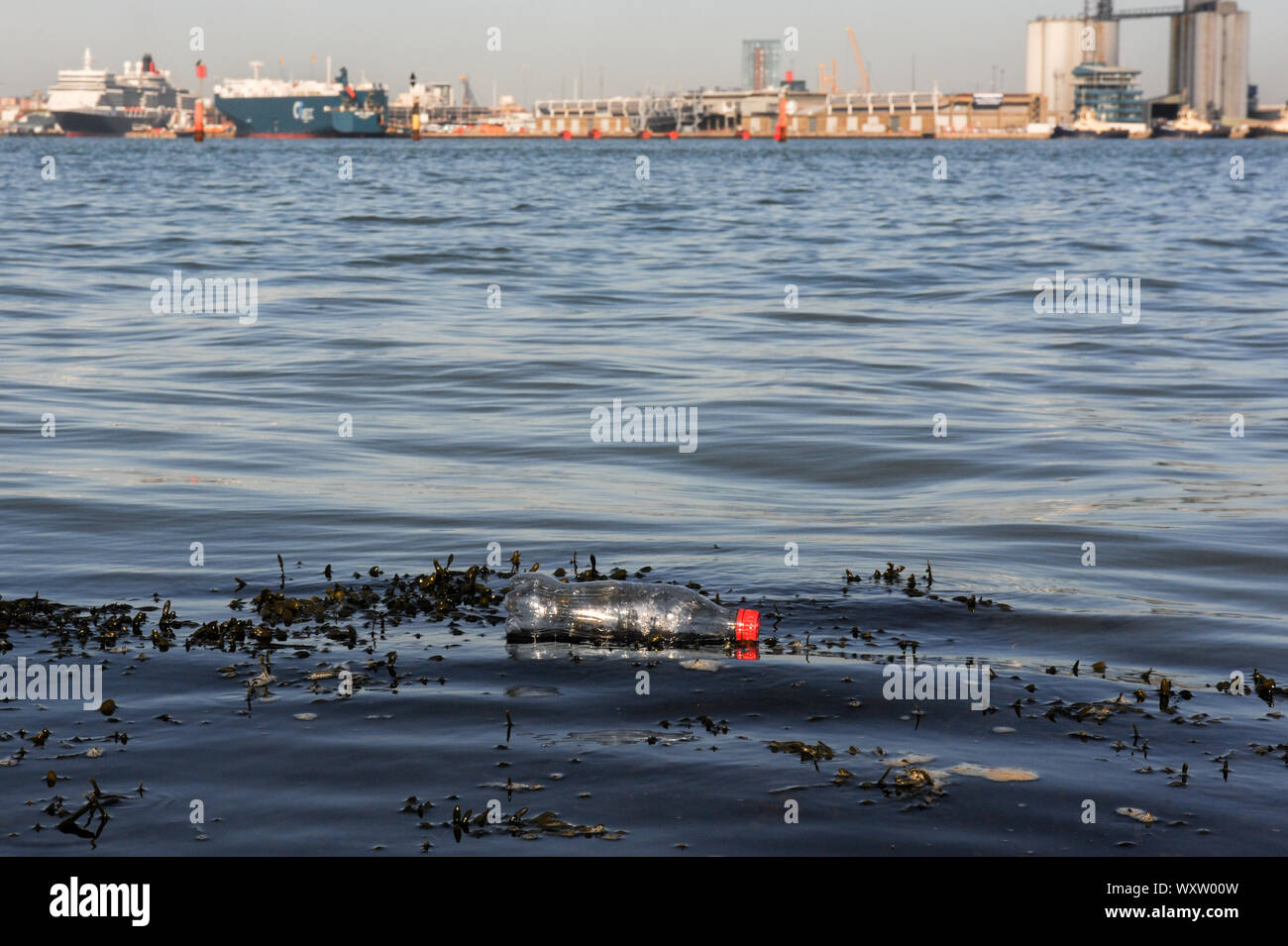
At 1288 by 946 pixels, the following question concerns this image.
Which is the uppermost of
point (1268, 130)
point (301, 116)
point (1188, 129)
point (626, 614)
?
point (1268, 130)

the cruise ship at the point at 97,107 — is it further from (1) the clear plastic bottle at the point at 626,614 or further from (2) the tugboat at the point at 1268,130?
(1) the clear plastic bottle at the point at 626,614

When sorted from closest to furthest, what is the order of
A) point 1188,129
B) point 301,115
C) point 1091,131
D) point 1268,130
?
point 301,115 < point 1091,131 < point 1188,129 < point 1268,130

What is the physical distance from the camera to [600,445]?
12.2 m

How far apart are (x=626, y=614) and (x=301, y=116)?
575ft

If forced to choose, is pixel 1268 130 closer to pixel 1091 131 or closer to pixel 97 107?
pixel 1091 131

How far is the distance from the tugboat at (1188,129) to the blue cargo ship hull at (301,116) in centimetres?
10993

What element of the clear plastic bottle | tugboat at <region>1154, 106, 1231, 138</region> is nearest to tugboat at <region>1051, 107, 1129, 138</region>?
tugboat at <region>1154, 106, 1231, 138</region>

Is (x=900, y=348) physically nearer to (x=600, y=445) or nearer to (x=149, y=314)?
(x=600, y=445)

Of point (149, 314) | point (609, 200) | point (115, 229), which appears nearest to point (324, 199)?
point (609, 200)

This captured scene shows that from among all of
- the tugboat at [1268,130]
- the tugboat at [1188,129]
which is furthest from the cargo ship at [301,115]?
the tugboat at [1268,130]

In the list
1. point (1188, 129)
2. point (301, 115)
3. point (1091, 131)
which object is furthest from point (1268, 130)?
point (301, 115)

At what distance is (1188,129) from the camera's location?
191 meters

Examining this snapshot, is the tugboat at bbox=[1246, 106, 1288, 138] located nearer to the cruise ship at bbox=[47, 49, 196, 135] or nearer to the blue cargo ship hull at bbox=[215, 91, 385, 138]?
the blue cargo ship hull at bbox=[215, 91, 385, 138]
